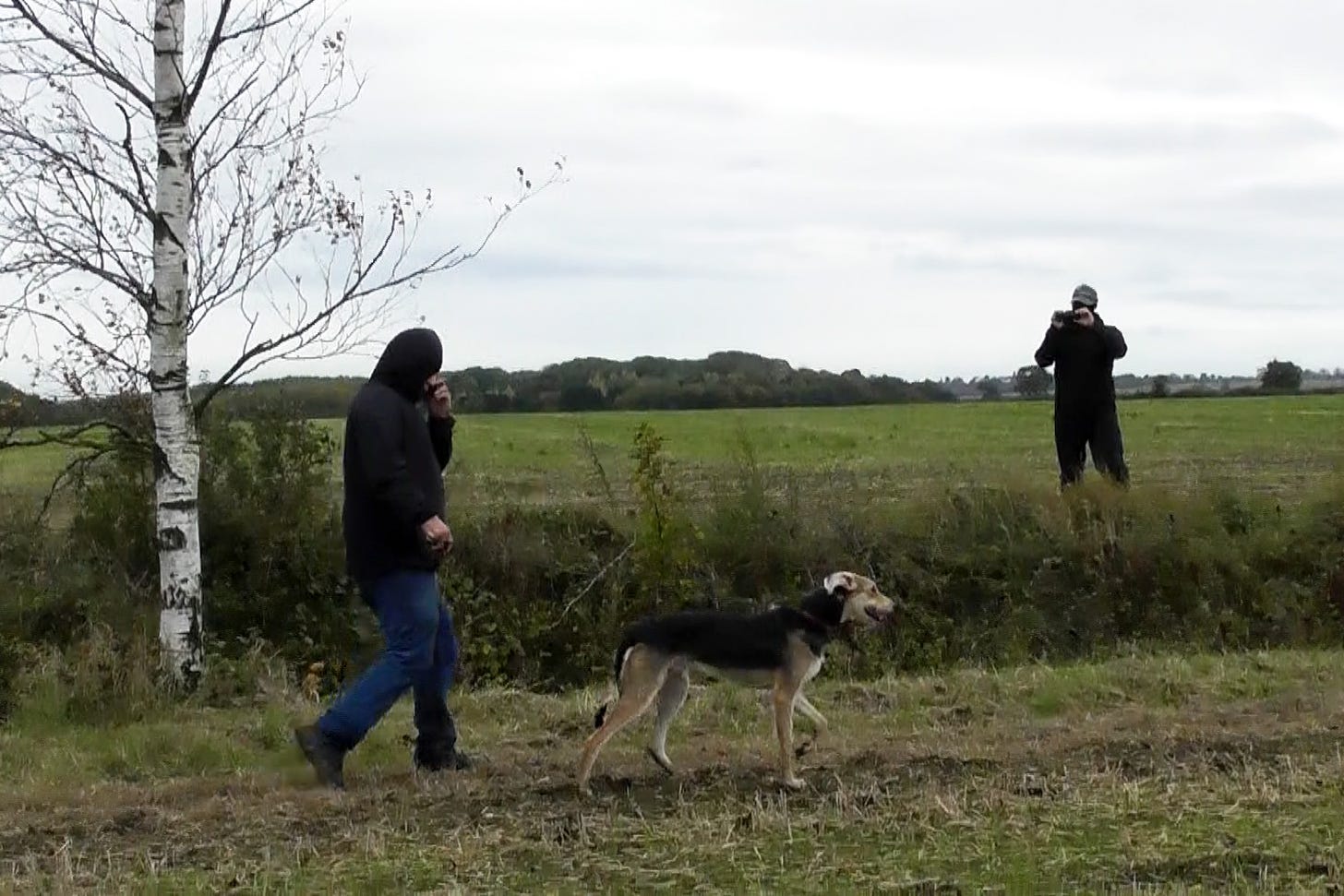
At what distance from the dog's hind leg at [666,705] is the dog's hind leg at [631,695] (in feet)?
0.84

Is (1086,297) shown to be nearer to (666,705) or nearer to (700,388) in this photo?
(666,705)

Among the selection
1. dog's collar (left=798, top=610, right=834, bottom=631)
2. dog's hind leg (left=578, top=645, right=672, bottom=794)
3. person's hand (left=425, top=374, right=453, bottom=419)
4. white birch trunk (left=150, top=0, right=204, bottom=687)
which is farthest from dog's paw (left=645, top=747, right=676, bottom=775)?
white birch trunk (left=150, top=0, right=204, bottom=687)

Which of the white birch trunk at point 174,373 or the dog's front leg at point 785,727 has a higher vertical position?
the white birch trunk at point 174,373

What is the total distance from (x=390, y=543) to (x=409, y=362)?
98 cm

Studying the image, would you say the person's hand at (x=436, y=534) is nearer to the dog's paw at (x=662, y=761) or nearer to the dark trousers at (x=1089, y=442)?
the dog's paw at (x=662, y=761)

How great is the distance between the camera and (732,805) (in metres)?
7.58

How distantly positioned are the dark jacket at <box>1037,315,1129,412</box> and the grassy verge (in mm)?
4286

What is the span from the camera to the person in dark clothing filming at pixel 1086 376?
14.5 metres

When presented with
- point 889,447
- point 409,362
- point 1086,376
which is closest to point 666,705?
point 409,362

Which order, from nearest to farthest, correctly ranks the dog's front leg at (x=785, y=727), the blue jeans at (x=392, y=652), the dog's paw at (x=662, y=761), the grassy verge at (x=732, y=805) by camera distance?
the grassy verge at (x=732, y=805)
the dog's front leg at (x=785, y=727)
the blue jeans at (x=392, y=652)
the dog's paw at (x=662, y=761)

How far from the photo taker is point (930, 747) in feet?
29.0

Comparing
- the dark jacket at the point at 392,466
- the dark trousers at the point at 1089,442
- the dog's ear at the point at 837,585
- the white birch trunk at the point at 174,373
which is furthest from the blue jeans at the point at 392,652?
the dark trousers at the point at 1089,442

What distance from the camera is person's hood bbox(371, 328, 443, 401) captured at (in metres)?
8.34

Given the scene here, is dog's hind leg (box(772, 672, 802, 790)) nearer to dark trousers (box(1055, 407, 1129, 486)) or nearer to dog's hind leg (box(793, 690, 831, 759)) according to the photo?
Answer: dog's hind leg (box(793, 690, 831, 759))
